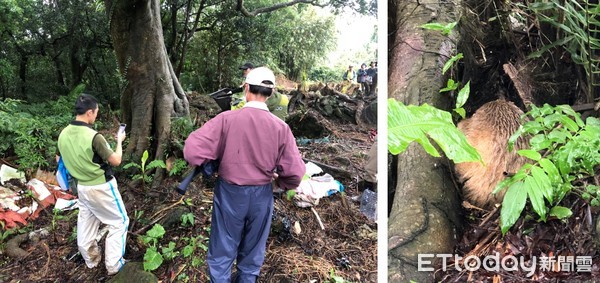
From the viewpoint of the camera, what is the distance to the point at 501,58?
1936 mm

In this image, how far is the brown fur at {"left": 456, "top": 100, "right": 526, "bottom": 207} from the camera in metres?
1.69

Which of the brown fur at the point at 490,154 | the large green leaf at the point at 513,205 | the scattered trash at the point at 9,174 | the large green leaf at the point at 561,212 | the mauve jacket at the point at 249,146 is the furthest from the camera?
the scattered trash at the point at 9,174

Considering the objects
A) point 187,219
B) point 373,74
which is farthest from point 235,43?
point 187,219

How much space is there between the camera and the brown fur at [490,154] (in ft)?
5.54

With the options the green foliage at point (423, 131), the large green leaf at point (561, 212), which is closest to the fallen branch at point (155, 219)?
the green foliage at point (423, 131)

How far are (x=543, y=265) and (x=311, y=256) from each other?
1.48 metres

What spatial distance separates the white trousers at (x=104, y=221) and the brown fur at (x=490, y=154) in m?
1.94

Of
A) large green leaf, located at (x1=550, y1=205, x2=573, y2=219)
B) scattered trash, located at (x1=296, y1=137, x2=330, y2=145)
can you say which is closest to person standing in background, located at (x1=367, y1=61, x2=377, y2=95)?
scattered trash, located at (x1=296, y1=137, x2=330, y2=145)

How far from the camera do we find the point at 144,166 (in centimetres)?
318

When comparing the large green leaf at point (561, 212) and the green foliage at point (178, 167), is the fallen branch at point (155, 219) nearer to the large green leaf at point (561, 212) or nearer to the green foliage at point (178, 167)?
the green foliage at point (178, 167)

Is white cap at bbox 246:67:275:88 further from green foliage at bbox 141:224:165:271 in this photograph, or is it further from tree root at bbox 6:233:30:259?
tree root at bbox 6:233:30:259

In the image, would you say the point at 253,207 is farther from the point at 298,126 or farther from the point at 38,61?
the point at 38,61

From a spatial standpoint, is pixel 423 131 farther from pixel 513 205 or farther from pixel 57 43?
pixel 57 43

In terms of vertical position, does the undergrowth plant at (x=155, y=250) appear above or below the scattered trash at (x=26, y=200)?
below
